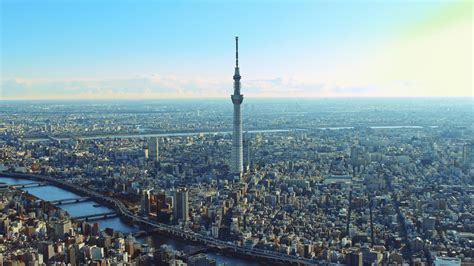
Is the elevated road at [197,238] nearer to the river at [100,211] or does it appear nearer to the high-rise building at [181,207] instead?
the river at [100,211]

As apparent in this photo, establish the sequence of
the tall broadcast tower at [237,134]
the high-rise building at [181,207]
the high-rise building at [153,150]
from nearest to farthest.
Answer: the high-rise building at [181,207], the tall broadcast tower at [237,134], the high-rise building at [153,150]

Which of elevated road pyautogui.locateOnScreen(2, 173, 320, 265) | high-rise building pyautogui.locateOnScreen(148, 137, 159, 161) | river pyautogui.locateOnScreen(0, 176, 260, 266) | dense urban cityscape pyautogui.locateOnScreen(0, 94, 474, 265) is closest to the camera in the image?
elevated road pyautogui.locateOnScreen(2, 173, 320, 265)

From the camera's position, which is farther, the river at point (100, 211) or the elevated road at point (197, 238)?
the river at point (100, 211)

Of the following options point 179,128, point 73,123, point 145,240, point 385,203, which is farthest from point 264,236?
point 73,123

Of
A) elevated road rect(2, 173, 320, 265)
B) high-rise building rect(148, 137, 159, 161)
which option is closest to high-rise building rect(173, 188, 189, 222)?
elevated road rect(2, 173, 320, 265)

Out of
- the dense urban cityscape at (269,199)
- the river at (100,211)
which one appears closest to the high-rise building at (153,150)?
the dense urban cityscape at (269,199)

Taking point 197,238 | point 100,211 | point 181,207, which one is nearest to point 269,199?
point 181,207

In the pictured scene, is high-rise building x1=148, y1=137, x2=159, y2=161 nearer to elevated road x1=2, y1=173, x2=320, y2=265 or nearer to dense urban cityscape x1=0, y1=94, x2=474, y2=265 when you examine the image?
dense urban cityscape x1=0, y1=94, x2=474, y2=265

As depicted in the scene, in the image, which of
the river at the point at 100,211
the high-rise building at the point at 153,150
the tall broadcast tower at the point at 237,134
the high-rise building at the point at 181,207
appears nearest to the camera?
the river at the point at 100,211
